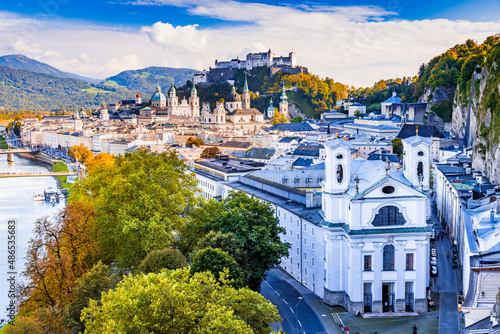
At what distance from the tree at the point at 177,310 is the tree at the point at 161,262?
5.83m

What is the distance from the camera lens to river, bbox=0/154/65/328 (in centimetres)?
2818

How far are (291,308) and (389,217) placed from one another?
16.3ft

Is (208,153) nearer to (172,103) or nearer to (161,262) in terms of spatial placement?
(161,262)

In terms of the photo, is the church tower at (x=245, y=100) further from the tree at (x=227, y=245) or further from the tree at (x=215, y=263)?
the tree at (x=215, y=263)

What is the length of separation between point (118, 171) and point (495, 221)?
54.0 ft

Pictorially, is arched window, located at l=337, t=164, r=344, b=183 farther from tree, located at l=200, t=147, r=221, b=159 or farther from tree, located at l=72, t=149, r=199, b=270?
tree, located at l=200, t=147, r=221, b=159

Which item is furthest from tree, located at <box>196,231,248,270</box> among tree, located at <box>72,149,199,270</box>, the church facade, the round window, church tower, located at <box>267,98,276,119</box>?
church tower, located at <box>267,98,276,119</box>

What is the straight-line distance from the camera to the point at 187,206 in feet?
85.8

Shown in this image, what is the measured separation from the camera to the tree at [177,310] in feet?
41.0

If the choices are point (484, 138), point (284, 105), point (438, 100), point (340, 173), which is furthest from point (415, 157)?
point (284, 105)

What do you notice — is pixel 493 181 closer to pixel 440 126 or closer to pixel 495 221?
pixel 495 221

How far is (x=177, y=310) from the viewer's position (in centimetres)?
1282

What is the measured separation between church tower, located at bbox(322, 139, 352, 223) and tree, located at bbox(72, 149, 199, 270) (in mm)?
6359

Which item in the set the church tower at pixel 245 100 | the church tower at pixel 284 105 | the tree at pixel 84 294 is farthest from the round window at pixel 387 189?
the church tower at pixel 245 100
